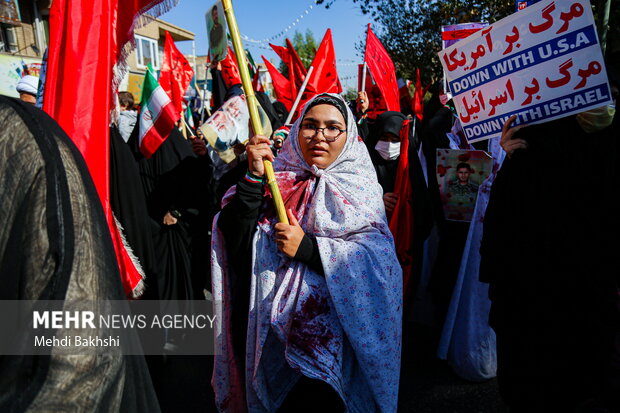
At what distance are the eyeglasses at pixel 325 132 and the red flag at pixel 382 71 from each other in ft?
7.03

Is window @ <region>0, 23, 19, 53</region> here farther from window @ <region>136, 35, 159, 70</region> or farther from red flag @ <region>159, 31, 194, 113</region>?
red flag @ <region>159, 31, 194, 113</region>

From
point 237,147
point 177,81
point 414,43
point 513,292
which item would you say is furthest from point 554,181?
point 414,43

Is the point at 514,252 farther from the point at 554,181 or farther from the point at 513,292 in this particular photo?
the point at 554,181

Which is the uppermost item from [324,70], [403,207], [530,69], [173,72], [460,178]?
[173,72]

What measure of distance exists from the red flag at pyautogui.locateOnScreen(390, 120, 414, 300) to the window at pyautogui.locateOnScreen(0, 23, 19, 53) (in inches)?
692

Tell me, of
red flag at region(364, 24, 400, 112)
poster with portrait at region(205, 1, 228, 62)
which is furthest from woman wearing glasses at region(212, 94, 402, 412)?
red flag at region(364, 24, 400, 112)

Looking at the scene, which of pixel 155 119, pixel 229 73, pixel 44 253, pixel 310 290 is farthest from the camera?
pixel 229 73

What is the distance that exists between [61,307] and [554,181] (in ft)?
6.57

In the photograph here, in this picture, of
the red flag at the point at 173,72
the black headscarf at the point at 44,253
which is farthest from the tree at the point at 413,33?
the black headscarf at the point at 44,253

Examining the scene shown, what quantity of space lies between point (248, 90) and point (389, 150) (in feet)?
5.30

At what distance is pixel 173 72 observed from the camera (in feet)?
19.3

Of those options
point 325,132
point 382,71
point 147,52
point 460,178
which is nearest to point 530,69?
point 325,132

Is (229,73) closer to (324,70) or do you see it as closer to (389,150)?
(324,70)

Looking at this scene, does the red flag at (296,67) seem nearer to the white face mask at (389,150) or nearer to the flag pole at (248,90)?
the white face mask at (389,150)
